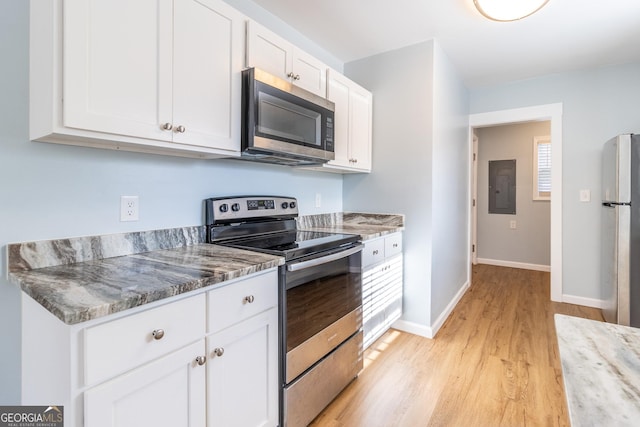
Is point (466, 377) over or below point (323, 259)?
below

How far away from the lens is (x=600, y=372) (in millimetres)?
631

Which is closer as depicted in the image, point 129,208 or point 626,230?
point 129,208

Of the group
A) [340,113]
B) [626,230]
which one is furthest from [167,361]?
[626,230]

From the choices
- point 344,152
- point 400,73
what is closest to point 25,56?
point 344,152

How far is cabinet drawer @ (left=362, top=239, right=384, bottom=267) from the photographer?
6.95 feet

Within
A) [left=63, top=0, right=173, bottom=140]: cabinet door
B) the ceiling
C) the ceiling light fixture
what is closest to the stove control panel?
[left=63, top=0, right=173, bottom=140]: cabinet door

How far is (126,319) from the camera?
2.90 ft

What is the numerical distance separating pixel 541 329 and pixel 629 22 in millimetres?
2398

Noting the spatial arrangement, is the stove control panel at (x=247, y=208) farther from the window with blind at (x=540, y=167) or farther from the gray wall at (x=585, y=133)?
the window with blind at (x=540, y=167)

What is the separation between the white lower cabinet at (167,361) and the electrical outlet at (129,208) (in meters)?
0.45

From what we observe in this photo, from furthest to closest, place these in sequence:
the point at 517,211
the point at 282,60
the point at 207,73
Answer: the point at 517,211 → the point at 282,60 → the point at 207,73

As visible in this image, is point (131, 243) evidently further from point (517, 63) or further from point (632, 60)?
point (632, 60)

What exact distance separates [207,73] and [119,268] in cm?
90

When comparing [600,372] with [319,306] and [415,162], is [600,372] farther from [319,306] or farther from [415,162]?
[415,162]
